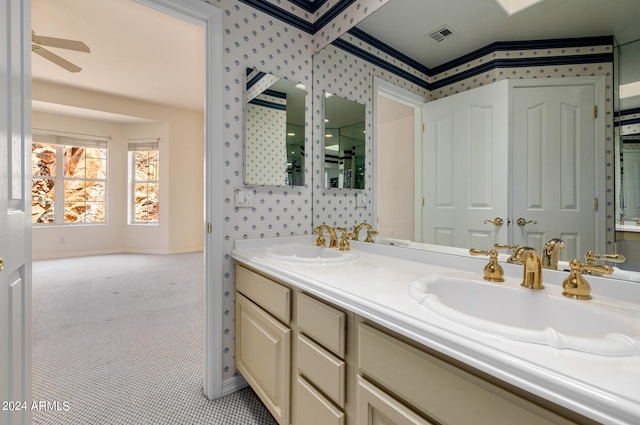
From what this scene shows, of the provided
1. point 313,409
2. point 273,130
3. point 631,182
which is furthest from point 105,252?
point 631,182

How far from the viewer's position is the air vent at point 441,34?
1255 millimetres

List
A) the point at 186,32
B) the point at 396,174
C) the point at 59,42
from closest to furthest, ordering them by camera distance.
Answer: the point at 396,174 < the point at 59,42 < the point at 186,32

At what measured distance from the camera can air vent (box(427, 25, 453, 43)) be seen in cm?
126

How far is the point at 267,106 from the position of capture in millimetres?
1795

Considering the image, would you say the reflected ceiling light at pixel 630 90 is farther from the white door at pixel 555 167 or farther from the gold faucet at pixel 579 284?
the gold faucet at pixel 579 284

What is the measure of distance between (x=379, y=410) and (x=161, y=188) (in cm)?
598

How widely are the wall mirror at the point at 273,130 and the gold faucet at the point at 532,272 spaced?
1.32 m

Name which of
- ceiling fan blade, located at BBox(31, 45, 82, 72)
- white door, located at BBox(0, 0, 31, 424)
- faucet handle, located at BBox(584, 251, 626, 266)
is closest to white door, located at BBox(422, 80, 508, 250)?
faucet handle, located at BBox(584, 251, 626, 266)

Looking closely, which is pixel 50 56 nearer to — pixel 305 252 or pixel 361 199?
pixel 305 252

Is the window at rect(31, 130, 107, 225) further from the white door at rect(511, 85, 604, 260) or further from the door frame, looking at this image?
the door frame

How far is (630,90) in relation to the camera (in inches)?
32.6

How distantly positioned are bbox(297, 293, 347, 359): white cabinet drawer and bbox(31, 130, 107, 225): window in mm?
6238

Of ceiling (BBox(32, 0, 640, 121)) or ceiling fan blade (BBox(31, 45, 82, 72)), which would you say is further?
ceiling fan blade (BBox(31, 45, 82, 72))

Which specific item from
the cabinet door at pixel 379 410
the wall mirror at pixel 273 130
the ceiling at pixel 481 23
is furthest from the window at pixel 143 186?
the cabinet door at pixel 379 410
